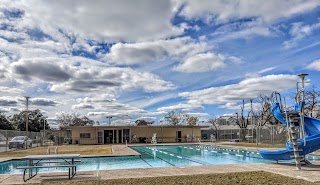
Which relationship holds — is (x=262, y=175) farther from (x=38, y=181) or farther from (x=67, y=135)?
(x=67, y=135)

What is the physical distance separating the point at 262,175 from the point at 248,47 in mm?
8827

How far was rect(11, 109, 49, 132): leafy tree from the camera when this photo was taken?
60.0 metres

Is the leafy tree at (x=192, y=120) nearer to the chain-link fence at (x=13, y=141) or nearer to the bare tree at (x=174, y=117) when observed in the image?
the bare tree at (x=174, y=117)

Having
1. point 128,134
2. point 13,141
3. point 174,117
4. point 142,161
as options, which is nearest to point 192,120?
point 174,117

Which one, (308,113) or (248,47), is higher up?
(248,47)

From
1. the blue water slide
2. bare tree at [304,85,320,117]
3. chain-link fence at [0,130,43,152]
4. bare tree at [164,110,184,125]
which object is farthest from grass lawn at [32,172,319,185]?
bare tree at [164,110,184,125]

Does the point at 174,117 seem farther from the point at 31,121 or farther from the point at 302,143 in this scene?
the point at 302,143

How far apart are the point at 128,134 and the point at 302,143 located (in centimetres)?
2899

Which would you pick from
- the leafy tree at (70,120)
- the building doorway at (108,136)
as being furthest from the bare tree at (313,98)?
the leafy tree at (70,120)

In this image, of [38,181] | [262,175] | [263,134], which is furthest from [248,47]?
[263,134]

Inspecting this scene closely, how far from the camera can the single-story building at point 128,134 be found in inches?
1465

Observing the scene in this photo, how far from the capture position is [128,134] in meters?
38.2

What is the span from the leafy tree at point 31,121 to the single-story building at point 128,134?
24186mm

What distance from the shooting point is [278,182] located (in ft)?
24.5
